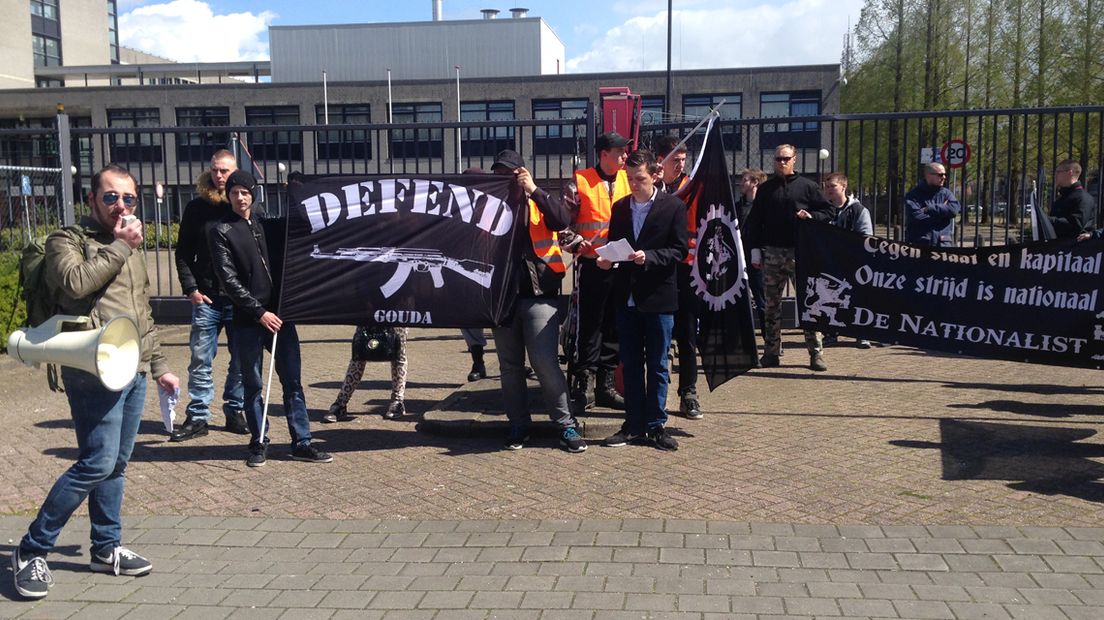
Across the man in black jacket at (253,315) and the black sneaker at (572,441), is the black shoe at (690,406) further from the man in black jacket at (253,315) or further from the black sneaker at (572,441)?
the man in black jacket at (253,315)

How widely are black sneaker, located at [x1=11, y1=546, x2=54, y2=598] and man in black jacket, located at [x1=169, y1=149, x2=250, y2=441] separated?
2.43 m

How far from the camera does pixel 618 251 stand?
618 centimetres

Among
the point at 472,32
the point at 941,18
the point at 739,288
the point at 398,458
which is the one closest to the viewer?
the point at 398,458

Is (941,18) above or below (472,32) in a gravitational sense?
below

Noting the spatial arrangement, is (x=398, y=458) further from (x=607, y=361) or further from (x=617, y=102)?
(x=617, y=102)

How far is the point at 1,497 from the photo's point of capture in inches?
227

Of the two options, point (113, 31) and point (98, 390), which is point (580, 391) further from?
point (113, 31)

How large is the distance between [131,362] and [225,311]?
9.74ft

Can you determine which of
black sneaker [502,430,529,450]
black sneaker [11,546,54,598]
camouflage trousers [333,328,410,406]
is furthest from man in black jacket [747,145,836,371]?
black sneaker [11,546,54,598]

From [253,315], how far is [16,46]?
3379 inches

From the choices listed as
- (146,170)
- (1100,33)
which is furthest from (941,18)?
(146,170)

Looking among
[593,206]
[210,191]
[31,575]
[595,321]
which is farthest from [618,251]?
[31,575]

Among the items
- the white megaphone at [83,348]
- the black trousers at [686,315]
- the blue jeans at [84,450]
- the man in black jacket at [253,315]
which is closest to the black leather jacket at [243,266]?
the man in black jacket at [253,315]

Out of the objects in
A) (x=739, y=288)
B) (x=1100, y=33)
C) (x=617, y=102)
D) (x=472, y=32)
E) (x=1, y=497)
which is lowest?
(x=1, y=497)
